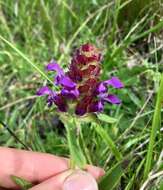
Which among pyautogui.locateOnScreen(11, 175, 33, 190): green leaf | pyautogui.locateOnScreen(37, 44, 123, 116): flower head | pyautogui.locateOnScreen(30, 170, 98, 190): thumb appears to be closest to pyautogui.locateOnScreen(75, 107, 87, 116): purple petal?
pyautogui.locateOnScreen(37, 44, 123, 116): flower head

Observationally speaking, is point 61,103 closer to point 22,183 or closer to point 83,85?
point 83,85

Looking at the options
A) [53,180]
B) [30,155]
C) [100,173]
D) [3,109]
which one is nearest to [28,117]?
[3,109]

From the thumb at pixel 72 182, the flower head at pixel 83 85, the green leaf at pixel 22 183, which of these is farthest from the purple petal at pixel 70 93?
the green leaf at pixel 22 183

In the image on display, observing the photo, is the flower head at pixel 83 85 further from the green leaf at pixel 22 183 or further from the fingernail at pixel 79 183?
the green leaf at pixel 22 183

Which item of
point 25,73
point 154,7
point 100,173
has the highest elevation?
point 154,7

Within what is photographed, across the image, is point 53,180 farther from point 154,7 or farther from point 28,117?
point 154,7

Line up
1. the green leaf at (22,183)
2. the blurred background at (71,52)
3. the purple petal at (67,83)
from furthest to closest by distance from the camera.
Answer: the blurred background at (71,52) → the green leaf at (22,183) → the purple petal at (67,83)

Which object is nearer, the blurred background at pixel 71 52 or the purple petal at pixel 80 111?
the purple petal at pixel 80 111
